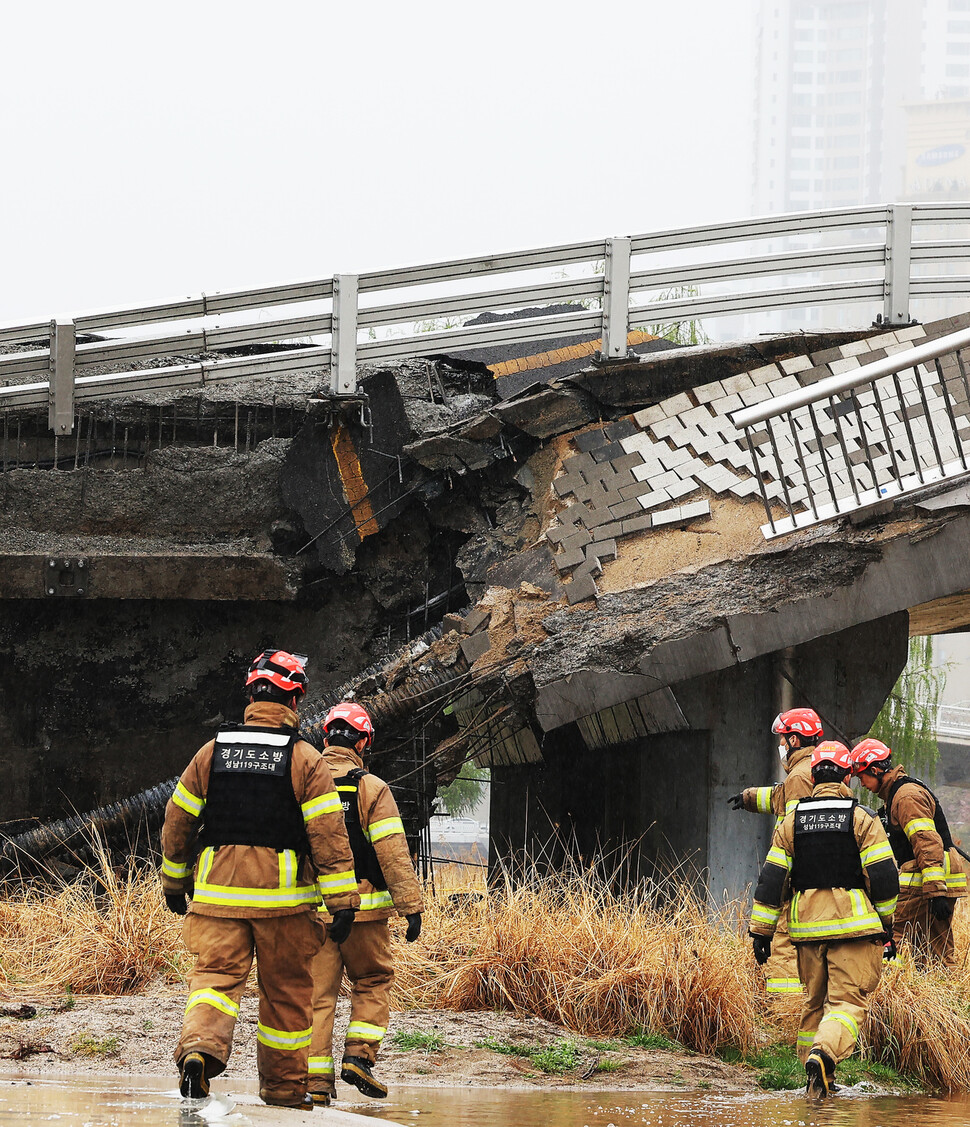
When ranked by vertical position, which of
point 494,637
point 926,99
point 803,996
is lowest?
point 803,996

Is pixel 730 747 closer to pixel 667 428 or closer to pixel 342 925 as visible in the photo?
pixel 667 428

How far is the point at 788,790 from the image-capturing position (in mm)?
7430

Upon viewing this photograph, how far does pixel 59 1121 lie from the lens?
4238 mm

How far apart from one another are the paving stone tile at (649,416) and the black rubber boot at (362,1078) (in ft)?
20.2

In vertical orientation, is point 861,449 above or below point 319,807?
above

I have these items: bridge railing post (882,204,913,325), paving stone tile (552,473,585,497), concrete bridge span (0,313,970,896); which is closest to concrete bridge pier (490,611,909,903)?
concrete bridge span (0,313,970,896)

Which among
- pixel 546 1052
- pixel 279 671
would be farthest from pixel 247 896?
pixel 546 1052

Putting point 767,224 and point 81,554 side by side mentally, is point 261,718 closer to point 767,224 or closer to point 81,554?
point 81,554

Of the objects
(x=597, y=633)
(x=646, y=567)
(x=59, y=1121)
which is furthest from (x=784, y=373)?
(x=59, y=1121)

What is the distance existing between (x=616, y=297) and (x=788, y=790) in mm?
4738

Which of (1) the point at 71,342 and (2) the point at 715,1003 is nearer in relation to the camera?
(2) the point at 715,1003

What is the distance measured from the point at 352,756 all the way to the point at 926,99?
5834 inches

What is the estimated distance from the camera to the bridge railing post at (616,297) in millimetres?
10641

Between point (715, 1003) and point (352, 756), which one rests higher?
point (352, 756)
